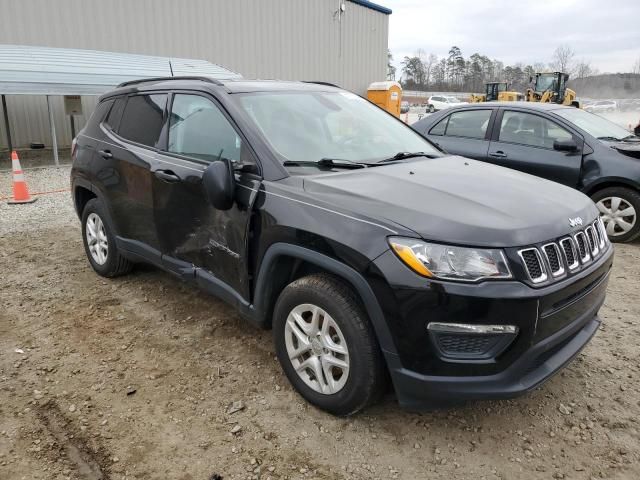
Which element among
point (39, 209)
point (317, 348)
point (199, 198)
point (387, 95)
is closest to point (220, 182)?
point (199, 198)

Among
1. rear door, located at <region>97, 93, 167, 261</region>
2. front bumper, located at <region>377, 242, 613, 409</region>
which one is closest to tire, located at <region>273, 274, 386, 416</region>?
front bumper, located at <region>377, 242, 613, 409</region>

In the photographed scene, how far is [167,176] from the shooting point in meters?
3.45

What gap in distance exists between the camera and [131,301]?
418 centimetres

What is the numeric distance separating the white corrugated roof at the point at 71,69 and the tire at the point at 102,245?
6554 millimetres

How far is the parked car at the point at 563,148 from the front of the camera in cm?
568

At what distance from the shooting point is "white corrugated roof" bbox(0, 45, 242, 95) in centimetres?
1138

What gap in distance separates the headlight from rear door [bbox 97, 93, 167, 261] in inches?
88.4

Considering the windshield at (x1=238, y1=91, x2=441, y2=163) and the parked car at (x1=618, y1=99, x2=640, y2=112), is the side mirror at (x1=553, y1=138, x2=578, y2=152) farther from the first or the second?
the parked car at (x1=618, y1=99, x2=640, y2=112)

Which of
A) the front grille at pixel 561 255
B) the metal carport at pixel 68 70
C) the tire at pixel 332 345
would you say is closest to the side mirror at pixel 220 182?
the tire at pixel 332 345

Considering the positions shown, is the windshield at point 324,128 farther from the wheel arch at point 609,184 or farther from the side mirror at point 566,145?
the wheel arch at point 609,184

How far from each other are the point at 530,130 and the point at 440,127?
1248 millimetres

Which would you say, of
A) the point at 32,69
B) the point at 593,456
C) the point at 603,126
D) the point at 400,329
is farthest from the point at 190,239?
the point at 32,69

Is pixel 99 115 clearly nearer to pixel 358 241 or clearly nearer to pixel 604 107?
pixel 358 241

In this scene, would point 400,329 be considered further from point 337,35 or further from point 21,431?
point 337,35
